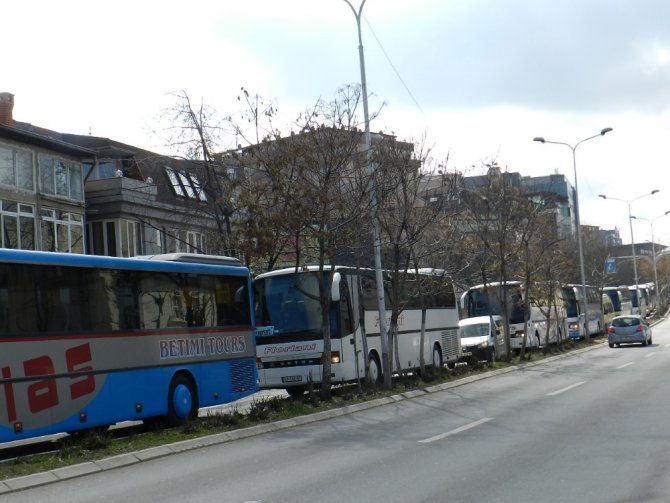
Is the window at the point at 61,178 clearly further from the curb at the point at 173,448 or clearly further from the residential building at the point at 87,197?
the curb at the point at 173,448

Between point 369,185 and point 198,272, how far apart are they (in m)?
6.63

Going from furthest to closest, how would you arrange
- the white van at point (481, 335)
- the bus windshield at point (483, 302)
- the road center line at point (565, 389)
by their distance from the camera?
the bus windshield at point (483, 302)
the white van at point (481, 335)
the road center line at point (565, 389)

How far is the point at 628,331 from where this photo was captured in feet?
157

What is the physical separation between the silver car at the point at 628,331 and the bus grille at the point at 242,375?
104 ft

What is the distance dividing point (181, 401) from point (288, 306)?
7.15 meters

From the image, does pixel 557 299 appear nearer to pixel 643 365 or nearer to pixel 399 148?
pixel 643 365

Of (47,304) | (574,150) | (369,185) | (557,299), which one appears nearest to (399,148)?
(369,185)

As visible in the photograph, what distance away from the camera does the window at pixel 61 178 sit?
38812 millimetres

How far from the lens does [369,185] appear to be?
24.1 m

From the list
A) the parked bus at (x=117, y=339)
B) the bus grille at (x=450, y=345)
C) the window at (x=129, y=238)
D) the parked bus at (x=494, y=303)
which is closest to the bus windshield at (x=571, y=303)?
the parked bus at (x=494, y=303)

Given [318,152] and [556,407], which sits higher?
[318,152]

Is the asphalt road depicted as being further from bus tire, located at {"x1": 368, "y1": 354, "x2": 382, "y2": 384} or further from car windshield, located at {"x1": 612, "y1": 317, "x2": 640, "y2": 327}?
car windshield, located at {"x1": 612, "y1": 317, "x2": 640, "y2": 327}

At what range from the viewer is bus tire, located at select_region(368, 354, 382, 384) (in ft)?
84.5

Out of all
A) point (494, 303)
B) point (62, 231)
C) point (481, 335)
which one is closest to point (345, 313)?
point (481, 335)
